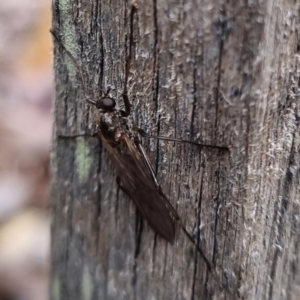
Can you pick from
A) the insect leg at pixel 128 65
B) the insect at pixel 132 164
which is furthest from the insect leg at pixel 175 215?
the insect leg at pixel 128 65

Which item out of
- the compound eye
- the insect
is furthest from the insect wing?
the compound eye

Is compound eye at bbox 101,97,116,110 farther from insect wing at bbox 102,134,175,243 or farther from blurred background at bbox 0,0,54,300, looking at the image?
blurred background at bbox 0,0,54,300

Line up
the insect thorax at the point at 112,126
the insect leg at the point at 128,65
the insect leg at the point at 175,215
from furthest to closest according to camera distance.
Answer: the insect thorax at the point at 112,126
the insect leg at the point at 175,215
the insect leg at the point at 128,65

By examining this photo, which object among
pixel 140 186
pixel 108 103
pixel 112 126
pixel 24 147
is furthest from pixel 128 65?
pixel 24 147

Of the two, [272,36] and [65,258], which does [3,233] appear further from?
[272,36]

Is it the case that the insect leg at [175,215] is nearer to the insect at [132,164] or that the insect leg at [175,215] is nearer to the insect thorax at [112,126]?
the insect at [132,164]

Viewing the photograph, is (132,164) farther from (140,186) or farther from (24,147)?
(24,147)

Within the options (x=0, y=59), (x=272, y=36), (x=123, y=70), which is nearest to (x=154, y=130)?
(x=123, y=70)
